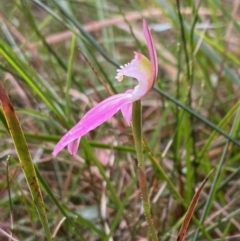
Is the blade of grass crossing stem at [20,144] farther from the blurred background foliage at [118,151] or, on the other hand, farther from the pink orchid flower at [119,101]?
the blurred background foliage at [118,151]

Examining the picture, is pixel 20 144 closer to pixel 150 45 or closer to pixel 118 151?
pixel 150 45

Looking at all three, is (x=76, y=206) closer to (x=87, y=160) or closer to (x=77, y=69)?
(x=87, y=160)

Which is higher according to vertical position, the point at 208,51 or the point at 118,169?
the point at 208,51

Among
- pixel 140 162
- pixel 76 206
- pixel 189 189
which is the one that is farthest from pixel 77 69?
pixel 140 162

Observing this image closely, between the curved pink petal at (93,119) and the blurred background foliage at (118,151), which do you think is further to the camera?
the blurred background foliage at (118,151)

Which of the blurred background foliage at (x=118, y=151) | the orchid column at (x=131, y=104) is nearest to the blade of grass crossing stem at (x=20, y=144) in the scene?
the orchid column at (x=131, y=104)

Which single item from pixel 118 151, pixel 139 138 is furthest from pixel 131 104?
pixel 118 151

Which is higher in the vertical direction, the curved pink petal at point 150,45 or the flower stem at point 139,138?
the curved pink petal at point 150,45

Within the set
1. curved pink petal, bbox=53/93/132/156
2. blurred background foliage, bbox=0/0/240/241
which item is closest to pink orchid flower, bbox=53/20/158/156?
curved pink petal, bbox=53/93/132/156
